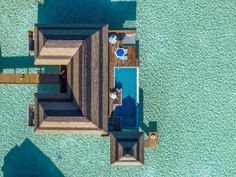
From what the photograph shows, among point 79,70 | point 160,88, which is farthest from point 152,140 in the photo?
point 79,70

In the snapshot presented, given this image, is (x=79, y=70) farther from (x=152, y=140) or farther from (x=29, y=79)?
(x=152, y=140)

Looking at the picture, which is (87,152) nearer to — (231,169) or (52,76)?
(52,76)

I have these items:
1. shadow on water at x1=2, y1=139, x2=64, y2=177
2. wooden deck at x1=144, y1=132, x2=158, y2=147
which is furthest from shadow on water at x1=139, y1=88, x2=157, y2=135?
shadow on water at x1=2, y1=139, x2=64, y2=177

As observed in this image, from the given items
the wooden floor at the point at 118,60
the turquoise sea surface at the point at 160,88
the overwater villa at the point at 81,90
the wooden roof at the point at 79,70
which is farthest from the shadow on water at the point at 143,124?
the wooden roof at the point at 79,70

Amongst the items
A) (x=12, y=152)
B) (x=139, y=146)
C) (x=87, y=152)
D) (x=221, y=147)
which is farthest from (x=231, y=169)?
(x=12, y=152)

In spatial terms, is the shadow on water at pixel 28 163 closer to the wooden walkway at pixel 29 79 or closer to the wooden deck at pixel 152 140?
the wooden walkway at pixel 29 79
